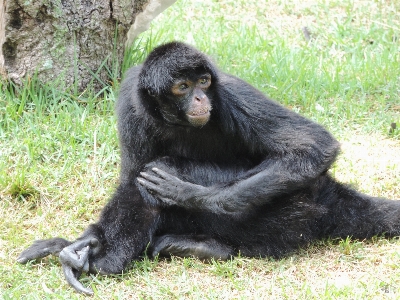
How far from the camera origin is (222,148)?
6.38m

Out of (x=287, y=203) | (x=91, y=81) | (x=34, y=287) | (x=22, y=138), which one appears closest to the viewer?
(x=34, y=287)

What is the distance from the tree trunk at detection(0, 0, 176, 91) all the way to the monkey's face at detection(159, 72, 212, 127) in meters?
2.52

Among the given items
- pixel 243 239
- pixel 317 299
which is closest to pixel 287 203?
pixel 243 239

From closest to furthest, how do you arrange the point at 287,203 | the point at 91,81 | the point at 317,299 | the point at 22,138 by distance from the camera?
the point at 317,299 → the point at 287,203 → the point at 22,138 → the point at 91,81

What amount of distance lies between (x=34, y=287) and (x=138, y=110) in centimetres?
186

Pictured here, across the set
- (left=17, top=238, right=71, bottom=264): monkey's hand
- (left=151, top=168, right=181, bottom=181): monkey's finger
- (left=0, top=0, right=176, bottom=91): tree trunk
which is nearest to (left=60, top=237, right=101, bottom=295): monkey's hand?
(left=17, top=238, right=71, bottom=264): monkey's hand

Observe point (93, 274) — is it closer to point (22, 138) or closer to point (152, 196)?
point (152, 196)

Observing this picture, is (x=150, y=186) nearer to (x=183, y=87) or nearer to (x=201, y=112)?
(x=201, y=112)

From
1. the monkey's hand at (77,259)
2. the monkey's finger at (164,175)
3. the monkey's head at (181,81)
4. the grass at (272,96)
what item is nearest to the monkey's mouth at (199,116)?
the monkey's head at (181,81)

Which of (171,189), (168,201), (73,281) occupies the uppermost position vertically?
(171,189)

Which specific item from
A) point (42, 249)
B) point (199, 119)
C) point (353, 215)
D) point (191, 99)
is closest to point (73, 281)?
point (42, 249)

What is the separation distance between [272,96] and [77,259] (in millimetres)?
4003

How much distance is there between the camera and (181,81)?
590 centimetres

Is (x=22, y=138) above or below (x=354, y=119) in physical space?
below
